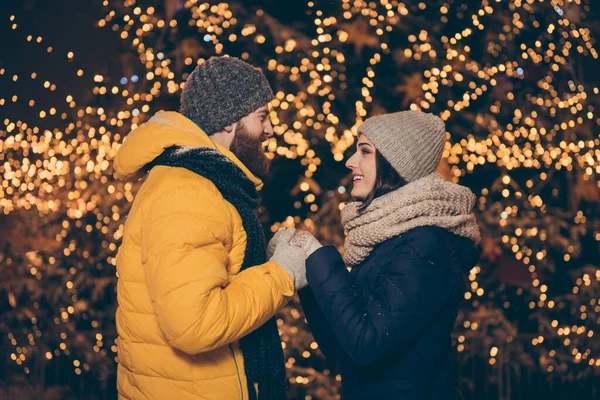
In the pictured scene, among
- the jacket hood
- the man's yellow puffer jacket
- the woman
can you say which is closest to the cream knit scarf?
the woman

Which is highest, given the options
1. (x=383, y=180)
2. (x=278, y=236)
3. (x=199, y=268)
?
(x=199, y=268)

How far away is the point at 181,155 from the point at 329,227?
2.40 meters

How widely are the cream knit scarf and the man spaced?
12.0 inches

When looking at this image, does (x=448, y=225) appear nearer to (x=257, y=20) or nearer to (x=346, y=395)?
(x=346, y=395)

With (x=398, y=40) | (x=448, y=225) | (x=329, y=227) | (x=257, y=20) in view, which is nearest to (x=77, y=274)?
(x=329, y=227)

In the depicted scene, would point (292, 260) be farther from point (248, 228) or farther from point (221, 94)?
point (221, 94)

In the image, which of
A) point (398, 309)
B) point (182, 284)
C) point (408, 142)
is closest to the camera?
point (182, 284)

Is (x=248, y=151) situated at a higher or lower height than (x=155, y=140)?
lower

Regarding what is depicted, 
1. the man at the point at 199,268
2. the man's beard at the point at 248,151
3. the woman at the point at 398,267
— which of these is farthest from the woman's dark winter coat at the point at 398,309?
the man's beard at the point at 248,151

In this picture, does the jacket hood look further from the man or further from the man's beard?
the man's beard

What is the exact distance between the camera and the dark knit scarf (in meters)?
2.22

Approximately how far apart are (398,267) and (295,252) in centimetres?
38

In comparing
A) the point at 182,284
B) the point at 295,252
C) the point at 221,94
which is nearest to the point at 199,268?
the point at 182,284

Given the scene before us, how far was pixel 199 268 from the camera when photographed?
1951mm
